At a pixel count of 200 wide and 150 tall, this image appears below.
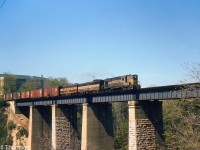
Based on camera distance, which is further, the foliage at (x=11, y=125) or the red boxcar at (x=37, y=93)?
the foliage at (x=11, y=125)

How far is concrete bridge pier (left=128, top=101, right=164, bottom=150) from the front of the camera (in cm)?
3269

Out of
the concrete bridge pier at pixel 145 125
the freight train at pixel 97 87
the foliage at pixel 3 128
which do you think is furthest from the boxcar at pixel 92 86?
the foliage at pixel 3 128

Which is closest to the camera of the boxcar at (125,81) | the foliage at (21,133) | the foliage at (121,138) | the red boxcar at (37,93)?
the boxcar at (125,81)

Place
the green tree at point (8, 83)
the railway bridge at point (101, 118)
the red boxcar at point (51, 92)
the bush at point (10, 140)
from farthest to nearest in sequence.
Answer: the green tree at point (8, 83) → the bush at point (10, 140) → the red boxcar at point (51, 92) → the railway bridge at point (101, 118)

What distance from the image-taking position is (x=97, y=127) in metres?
41.1

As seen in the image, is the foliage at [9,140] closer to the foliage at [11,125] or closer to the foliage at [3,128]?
the foliage at [3,128]

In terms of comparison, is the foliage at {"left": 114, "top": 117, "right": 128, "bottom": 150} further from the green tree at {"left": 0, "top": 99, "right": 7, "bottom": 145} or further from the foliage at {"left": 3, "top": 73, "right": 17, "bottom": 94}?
the foliage at {"left": 3, "top": 73, "right": 17, "bottom": 94}

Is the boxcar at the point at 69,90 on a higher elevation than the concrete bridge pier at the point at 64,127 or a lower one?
higher

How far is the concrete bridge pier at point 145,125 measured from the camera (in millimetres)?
32688

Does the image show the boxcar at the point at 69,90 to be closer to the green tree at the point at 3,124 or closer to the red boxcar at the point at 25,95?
the red boxcar at the point at 25,95

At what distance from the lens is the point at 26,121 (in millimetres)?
67188

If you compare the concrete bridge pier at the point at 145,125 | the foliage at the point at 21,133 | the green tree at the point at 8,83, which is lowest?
the foliage at the point at 21,133

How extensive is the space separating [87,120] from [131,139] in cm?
915

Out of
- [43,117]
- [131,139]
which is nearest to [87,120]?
[131,139]
